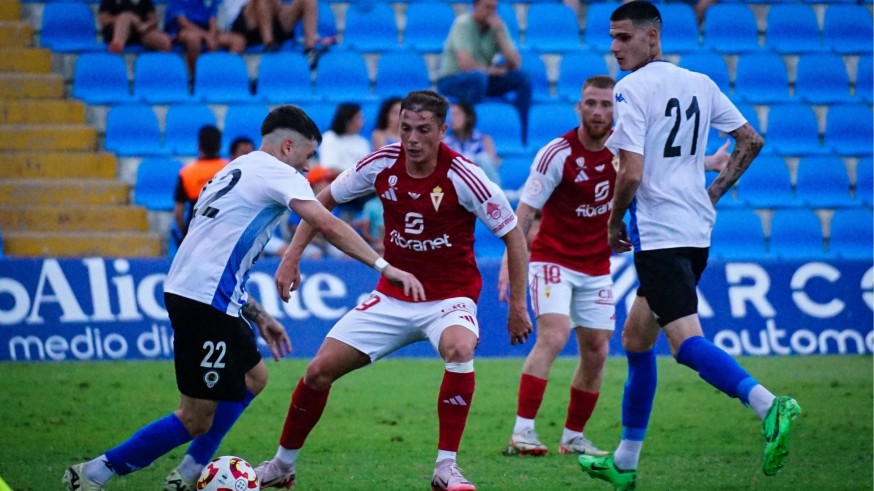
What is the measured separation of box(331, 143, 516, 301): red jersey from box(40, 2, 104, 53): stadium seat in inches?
428

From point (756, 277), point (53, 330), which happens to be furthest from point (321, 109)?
point (756, 277)

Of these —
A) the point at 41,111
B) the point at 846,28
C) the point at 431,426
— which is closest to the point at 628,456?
the point at 431,426

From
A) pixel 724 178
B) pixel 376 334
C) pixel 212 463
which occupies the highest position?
pixel 724 178

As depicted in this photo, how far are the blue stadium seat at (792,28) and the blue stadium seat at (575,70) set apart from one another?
2810mm

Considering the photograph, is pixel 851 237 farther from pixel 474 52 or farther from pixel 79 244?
pixel 79 244

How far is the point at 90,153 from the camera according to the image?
1606 cm

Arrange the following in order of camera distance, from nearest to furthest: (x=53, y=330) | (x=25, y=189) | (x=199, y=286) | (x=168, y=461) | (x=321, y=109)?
(x=199, y=286)
(x=168, y=461)
(x=53, y=330)
(x=25, y=189)
(x=321, y=109)

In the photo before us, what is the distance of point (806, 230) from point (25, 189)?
9936 millimetres

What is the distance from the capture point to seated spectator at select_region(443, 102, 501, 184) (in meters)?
14.7

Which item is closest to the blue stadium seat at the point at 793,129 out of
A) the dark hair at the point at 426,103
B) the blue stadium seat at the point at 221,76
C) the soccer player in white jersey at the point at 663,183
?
the blue stadium seat at the point at 221,76

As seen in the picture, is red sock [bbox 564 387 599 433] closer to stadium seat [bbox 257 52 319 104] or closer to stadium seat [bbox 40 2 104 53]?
stadium seat [bbox 257 52 319 104]

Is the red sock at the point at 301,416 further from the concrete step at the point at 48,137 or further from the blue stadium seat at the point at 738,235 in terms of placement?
the concrete step at the point at 48,137

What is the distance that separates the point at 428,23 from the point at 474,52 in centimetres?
205

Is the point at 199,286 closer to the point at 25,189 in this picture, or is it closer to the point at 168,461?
the point at 168,461
